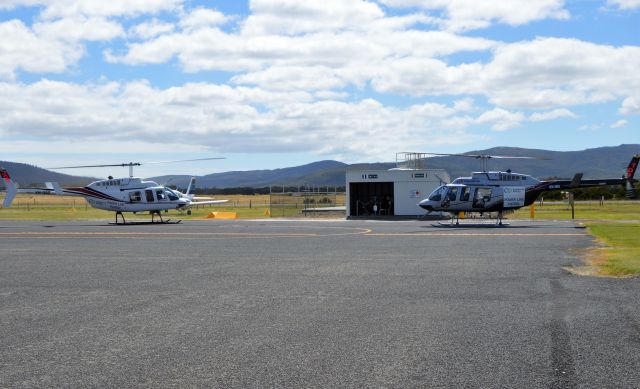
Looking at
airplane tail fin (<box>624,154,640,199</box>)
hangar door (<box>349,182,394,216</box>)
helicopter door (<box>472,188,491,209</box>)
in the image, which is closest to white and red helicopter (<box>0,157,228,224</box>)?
hangar door (<box>349,182,394,216</box>)

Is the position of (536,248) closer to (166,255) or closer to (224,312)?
(166,255)

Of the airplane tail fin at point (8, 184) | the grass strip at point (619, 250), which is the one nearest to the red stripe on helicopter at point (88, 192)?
the airplane tail fin at point (8, 184)

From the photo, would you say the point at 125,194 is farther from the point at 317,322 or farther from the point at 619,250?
the point at 317,322

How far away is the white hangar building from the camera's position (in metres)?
48.8

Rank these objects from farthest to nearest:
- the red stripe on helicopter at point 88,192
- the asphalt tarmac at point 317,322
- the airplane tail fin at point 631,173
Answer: the red stripe on helicopter at point 88,192
the airplane tail fin at point 631,173
the asphalt tarmac at point 317,322

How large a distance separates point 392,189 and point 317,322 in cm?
4307

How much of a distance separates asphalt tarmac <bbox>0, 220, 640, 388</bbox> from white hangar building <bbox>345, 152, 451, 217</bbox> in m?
28.5

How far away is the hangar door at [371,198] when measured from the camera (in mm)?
51719

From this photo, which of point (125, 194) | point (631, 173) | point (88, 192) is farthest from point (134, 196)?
point (631, 173)

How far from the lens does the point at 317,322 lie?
1026 cm

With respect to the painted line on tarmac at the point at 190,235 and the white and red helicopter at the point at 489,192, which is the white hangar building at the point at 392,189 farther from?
the painted line on tarmac at the point at 190,235

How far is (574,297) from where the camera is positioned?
1238 centimetres

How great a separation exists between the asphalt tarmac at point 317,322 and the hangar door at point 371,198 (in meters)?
31.3

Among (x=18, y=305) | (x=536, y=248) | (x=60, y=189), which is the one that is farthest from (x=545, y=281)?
(x=60, y=189)
